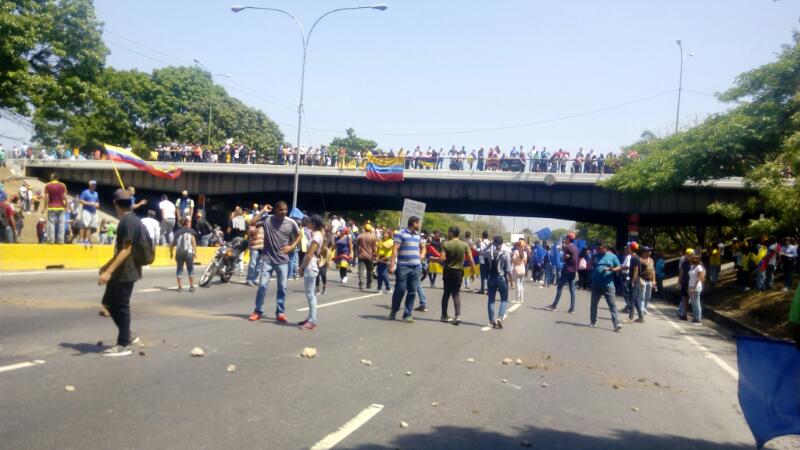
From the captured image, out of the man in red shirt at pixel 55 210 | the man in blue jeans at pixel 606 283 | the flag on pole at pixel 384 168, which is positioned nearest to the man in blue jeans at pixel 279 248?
the man in blue jeans at pixel 606 283

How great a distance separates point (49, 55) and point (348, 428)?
27587 millimetres

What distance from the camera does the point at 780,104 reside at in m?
24.4

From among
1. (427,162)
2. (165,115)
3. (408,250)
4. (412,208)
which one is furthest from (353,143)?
(408,250)

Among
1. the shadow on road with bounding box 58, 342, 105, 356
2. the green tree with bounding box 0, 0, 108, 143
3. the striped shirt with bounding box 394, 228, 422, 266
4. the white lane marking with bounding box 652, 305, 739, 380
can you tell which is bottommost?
the white lane marking with bounding box 652, 305, 739, 380

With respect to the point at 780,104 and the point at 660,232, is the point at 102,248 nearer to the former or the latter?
the point at 780,104

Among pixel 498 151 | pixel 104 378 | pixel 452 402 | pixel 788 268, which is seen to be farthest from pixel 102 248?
pixel 498 151

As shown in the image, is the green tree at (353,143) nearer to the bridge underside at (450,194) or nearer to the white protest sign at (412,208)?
the bridge underside at (450,194)

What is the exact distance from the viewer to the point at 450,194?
1823 inches

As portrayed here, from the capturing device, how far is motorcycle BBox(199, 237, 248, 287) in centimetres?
1698

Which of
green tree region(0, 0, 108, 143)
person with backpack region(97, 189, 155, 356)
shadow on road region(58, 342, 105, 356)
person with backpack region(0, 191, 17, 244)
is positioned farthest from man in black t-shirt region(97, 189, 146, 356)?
green tree region(0, 0, 108, 143)

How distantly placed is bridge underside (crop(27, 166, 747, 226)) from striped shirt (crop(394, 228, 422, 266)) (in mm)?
28265

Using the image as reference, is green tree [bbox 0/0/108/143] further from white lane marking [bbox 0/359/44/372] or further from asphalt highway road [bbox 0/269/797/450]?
white lane marking [bbox 0/359/44/372]

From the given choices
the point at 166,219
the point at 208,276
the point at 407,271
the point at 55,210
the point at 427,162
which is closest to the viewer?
the point at 407,271

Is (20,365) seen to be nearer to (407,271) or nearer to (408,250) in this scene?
(407,271)
